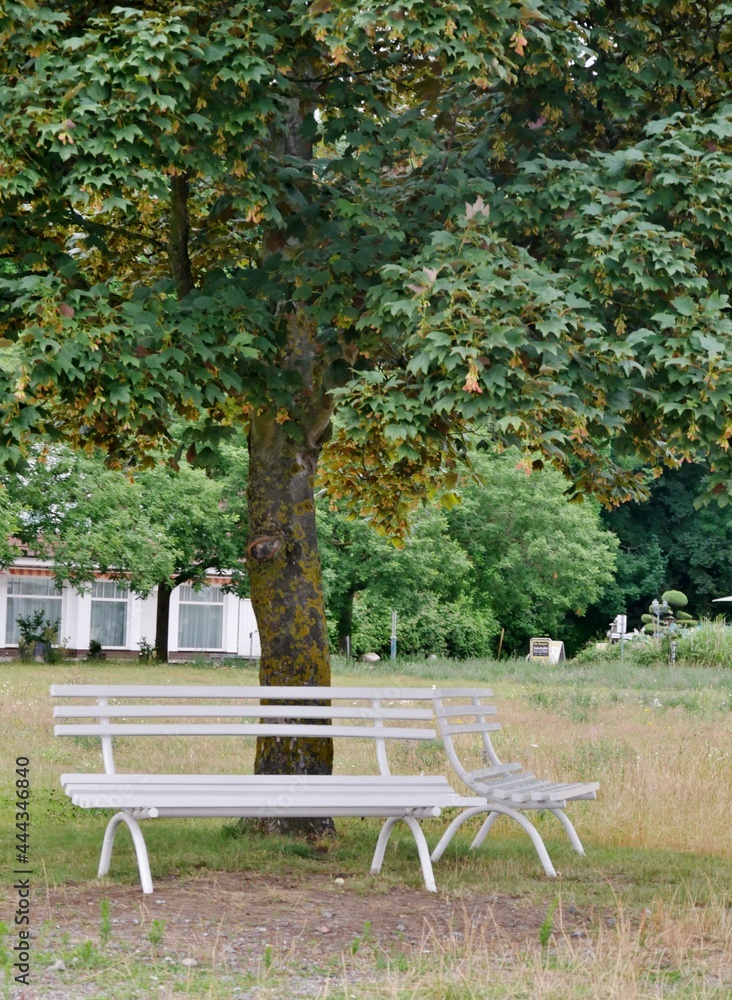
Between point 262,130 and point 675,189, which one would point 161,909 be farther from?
point 675,189

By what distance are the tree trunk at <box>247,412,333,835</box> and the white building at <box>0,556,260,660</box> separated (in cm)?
3275

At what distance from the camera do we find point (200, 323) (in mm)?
7602

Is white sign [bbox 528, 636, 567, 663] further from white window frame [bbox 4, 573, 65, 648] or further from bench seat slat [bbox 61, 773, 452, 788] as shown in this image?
bench seat slat [bbox 61, 773, 452, 788]

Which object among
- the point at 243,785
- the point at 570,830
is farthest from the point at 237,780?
the point at 570,830

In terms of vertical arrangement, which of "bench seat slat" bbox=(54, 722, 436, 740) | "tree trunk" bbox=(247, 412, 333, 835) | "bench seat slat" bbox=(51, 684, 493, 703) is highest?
"tree trunk" bbox=(247, 412, 333, 835)

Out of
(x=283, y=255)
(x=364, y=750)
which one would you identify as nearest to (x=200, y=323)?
(x=283, y=255)

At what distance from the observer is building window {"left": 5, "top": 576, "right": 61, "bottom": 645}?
43500mm

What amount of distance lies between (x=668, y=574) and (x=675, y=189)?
48.0 m

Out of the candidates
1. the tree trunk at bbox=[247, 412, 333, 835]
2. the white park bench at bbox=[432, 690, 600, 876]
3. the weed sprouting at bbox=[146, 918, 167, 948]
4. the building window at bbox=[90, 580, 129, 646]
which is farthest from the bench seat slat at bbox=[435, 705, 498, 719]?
the building window at bbox=[90, 580, 129, 646]

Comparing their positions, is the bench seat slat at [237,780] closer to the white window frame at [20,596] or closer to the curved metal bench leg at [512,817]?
the curved metal bench leg at [512,817]

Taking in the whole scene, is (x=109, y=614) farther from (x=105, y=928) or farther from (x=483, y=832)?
(x=105, y=928)

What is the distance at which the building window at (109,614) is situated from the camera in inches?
1756

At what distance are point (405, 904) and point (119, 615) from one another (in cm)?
3912

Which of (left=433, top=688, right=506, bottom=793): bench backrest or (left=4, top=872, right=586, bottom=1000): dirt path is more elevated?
(left=433, top=688, right=506, bottom=793): bench backrest
